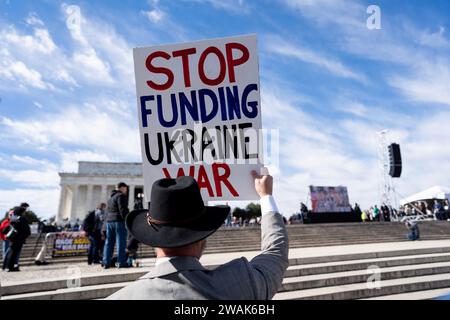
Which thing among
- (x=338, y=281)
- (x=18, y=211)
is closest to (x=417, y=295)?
(x=338, y=281)

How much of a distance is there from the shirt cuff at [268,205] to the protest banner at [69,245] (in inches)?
451

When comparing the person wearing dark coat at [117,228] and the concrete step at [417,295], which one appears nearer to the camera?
the concrete step at [417,295]

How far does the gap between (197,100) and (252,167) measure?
29.1 inches

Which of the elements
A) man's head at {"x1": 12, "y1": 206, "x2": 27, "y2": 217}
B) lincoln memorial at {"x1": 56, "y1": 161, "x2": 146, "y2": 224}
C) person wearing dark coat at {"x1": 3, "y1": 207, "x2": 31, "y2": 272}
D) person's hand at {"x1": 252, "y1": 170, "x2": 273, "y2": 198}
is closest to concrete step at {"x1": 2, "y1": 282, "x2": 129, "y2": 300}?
person wearing dark coat at {"x1": 3, "y1": 207, "x2": 31, "y2": 272}

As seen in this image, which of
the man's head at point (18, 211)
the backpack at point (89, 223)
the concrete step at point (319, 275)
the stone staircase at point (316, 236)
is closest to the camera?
the concrete step at point (319, 275)

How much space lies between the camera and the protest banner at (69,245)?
37.2ft

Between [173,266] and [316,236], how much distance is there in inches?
722

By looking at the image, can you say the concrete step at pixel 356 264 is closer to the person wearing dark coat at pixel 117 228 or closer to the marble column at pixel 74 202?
the person wearing dark coat at pixel 117 228

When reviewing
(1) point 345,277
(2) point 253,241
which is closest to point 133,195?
(2) point 253,241

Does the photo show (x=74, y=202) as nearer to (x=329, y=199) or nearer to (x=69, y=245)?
(x=329, y=199)

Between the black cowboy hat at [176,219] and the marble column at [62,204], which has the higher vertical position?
the black cowboy hat at [176,219]

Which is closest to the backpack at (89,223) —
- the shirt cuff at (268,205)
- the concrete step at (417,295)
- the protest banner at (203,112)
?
the protest banner at (203,112)

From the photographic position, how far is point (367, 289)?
19.1 ft
